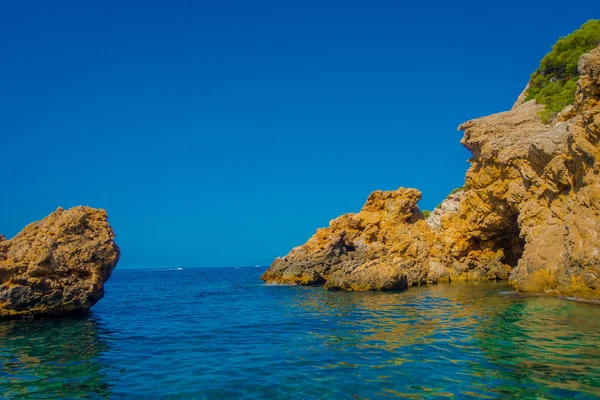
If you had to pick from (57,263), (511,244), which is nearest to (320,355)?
(57,263)

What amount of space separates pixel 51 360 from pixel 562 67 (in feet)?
156

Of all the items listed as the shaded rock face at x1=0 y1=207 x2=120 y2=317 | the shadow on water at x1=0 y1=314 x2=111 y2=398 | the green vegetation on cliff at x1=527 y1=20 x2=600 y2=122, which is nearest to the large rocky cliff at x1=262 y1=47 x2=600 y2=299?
the green vegetation on cliff at x1=527 y1=20 x2=600 y2=122

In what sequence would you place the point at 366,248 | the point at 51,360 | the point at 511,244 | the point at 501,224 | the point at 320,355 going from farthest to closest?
the point at 366,248, the point at 511,244, the point at 501,224, the point at 51,360, the point at 320,355

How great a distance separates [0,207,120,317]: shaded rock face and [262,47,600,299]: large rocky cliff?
63.2 ft

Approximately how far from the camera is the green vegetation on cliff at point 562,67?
37641mm

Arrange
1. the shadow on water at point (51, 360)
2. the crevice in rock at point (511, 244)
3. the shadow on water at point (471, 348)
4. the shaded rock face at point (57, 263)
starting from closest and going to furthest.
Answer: the shadow on water at point (471, 348) → the shadow on water at point (51, 360) → the shaded rock face at point (57, 263) → the crevice in rock at point (511, 244)

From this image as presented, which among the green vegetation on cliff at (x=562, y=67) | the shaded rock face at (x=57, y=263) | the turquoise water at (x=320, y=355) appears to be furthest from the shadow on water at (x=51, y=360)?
the green vegetation on cliff at (x=562, y=67)

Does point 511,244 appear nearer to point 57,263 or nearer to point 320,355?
point 320,355

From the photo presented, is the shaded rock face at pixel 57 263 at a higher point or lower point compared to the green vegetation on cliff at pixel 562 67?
lower

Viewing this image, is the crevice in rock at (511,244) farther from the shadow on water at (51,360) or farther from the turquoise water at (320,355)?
the shadow on water at (51,360)

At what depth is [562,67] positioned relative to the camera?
4194 cm

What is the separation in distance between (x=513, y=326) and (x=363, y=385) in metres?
9.00

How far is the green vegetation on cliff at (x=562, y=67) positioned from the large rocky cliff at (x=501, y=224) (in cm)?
205

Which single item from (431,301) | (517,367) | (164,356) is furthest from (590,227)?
(164,356)
